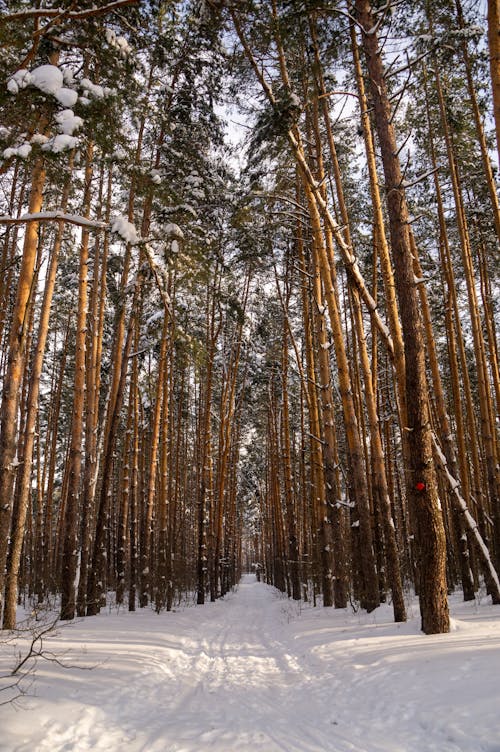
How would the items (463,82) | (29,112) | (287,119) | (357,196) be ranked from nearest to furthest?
(29,112) < (287,119) < (463,82) < (357,196)

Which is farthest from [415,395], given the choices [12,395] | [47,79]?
[12,395]

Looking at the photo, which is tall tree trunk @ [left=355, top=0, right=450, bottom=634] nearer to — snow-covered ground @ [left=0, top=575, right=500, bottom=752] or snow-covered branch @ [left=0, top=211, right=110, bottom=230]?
snow-covered ground @ [left=0, top=575, right=500, bottom=752]

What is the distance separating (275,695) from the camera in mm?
4609

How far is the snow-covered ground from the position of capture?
322cm

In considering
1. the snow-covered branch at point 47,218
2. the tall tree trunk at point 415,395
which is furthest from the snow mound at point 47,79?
the tall tree trunk at point 415,395

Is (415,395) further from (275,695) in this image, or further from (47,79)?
(47,79)

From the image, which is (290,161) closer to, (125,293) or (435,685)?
(125,293)

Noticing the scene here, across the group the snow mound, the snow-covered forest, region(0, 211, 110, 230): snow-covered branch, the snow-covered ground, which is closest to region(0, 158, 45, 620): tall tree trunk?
the snow-covered forest

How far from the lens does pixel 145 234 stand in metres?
10.1

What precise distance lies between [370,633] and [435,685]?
10.2 feet

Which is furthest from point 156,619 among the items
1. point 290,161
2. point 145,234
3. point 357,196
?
point 357,196

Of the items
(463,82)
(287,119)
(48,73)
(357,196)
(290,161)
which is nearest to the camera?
(48,73)

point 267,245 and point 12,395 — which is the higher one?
point 267,245

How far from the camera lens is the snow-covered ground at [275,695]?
3.22m
